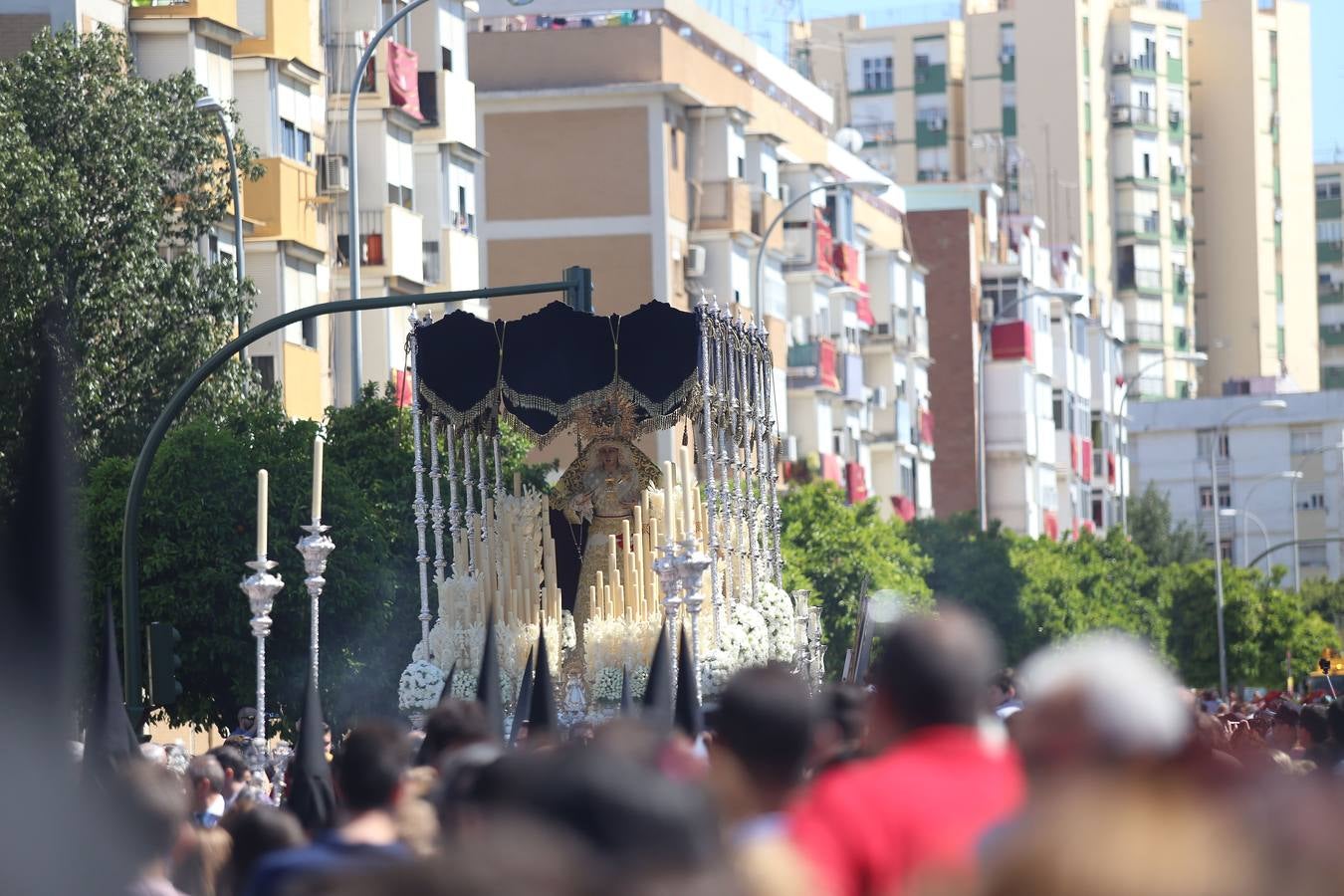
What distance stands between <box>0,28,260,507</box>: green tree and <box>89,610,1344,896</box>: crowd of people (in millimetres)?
20128

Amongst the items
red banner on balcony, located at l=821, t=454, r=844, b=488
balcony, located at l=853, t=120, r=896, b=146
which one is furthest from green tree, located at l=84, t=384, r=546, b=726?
balcony, located at l=853, t=120, r=896, b=146

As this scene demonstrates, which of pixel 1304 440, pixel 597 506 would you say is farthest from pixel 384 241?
pixel 1304 440

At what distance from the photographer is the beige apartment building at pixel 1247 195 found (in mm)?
118812

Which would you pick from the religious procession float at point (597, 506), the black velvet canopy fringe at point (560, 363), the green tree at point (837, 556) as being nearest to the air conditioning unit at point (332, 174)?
the green tree at point (837, 556)

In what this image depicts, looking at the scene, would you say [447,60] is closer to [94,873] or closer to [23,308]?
[23,308]

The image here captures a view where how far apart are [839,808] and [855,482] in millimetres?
61669

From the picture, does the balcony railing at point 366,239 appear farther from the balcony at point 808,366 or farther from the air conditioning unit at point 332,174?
the balcony at point 808,366

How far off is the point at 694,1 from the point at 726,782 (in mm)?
51428

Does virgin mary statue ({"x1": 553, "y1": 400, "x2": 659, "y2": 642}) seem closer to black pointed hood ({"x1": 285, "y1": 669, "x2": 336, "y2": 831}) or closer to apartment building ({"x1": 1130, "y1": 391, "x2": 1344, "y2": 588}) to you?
black pointed hood ({"x1": 285, "y1": 669, "x2": 336, "y2": 831})

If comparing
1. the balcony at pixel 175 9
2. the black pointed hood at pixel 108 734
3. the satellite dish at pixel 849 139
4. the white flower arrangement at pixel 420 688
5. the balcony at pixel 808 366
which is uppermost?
the satellite dish at pixel 849 139

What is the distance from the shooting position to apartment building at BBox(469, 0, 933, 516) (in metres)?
52.8

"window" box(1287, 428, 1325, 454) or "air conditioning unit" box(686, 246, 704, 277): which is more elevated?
"air conditioning unit" box(686, 246, 704, 277)

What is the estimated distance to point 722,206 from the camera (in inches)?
2207

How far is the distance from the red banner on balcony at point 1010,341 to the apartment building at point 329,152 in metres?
32.5
